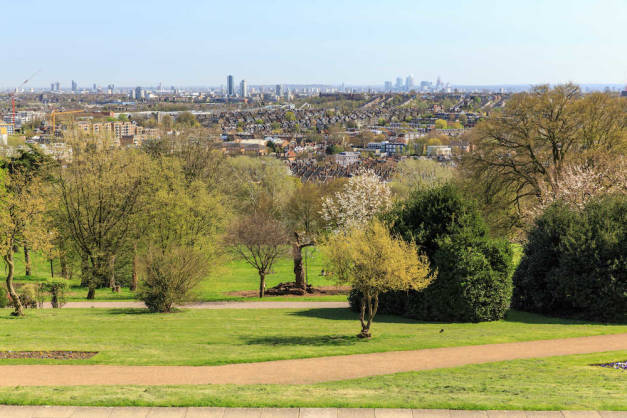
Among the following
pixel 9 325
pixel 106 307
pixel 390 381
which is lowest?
pixel 106 307

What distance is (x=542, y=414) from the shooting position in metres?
11.9

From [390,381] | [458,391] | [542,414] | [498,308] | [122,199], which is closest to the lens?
[542,414]

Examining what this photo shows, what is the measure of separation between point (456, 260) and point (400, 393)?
1219 cm

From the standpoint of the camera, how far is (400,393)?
13586 millimetres

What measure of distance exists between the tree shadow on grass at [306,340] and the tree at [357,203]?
81.8ft

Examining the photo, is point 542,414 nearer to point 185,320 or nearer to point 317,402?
point 317,402

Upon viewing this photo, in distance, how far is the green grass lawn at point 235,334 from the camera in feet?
61.2

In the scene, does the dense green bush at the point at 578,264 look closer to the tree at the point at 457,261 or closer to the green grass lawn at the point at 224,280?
the tree at the point at 457,261

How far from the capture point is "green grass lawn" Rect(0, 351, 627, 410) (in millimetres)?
12523

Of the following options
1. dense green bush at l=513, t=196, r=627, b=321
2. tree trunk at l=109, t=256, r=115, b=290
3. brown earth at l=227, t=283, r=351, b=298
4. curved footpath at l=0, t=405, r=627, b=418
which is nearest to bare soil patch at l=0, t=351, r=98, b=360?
curved footpath at l=0, t=405, r=627, b=418

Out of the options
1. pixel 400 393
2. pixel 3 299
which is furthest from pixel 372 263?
pixel 3 299

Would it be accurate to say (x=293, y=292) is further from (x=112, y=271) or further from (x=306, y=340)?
(x=306, y=340)

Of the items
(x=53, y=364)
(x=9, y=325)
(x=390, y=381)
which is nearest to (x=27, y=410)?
(x=53, y=364)

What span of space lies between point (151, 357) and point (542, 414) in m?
10.9
